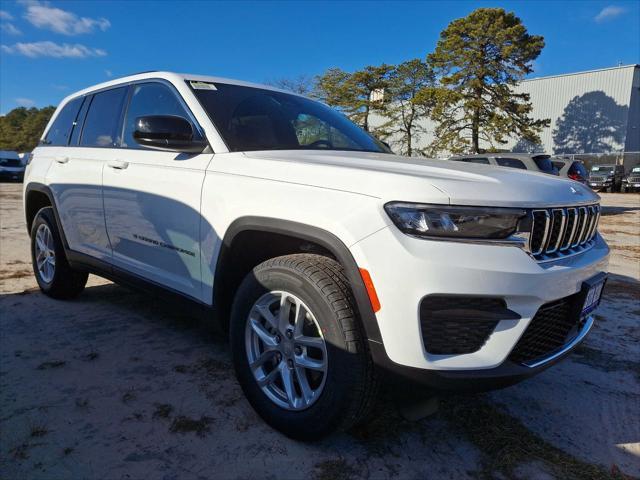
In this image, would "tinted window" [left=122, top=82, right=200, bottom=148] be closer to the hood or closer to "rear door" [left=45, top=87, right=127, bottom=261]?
"rear door" [left=45, top=87, right=127, bottom=261]

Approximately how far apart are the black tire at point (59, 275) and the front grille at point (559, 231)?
3728 mm

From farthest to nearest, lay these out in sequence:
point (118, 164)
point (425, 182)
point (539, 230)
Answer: point (118, 164)
point (539, 230)
point (425, 182)

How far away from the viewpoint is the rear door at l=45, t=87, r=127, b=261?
338 centimetres

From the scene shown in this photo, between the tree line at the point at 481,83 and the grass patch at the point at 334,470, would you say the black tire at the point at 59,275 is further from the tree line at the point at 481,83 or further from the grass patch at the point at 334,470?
the tree line at the point at 481,83

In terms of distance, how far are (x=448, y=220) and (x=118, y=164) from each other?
234 centimetres

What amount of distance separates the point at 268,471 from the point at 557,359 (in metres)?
1.33

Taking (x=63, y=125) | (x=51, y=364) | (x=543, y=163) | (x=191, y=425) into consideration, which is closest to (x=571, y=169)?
(x=543, y=163)

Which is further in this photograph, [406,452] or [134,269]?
[134,269]

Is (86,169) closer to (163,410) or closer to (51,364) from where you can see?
(51,364)

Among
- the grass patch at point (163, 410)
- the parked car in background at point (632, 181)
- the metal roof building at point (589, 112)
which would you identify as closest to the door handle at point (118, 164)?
the grass patch at point (163, 410)

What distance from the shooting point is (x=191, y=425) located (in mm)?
2287

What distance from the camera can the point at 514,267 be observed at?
1730mm

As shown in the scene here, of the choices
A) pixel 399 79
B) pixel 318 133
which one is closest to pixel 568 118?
pixel 399 79

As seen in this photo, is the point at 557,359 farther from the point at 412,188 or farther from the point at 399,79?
the point at 399,79
